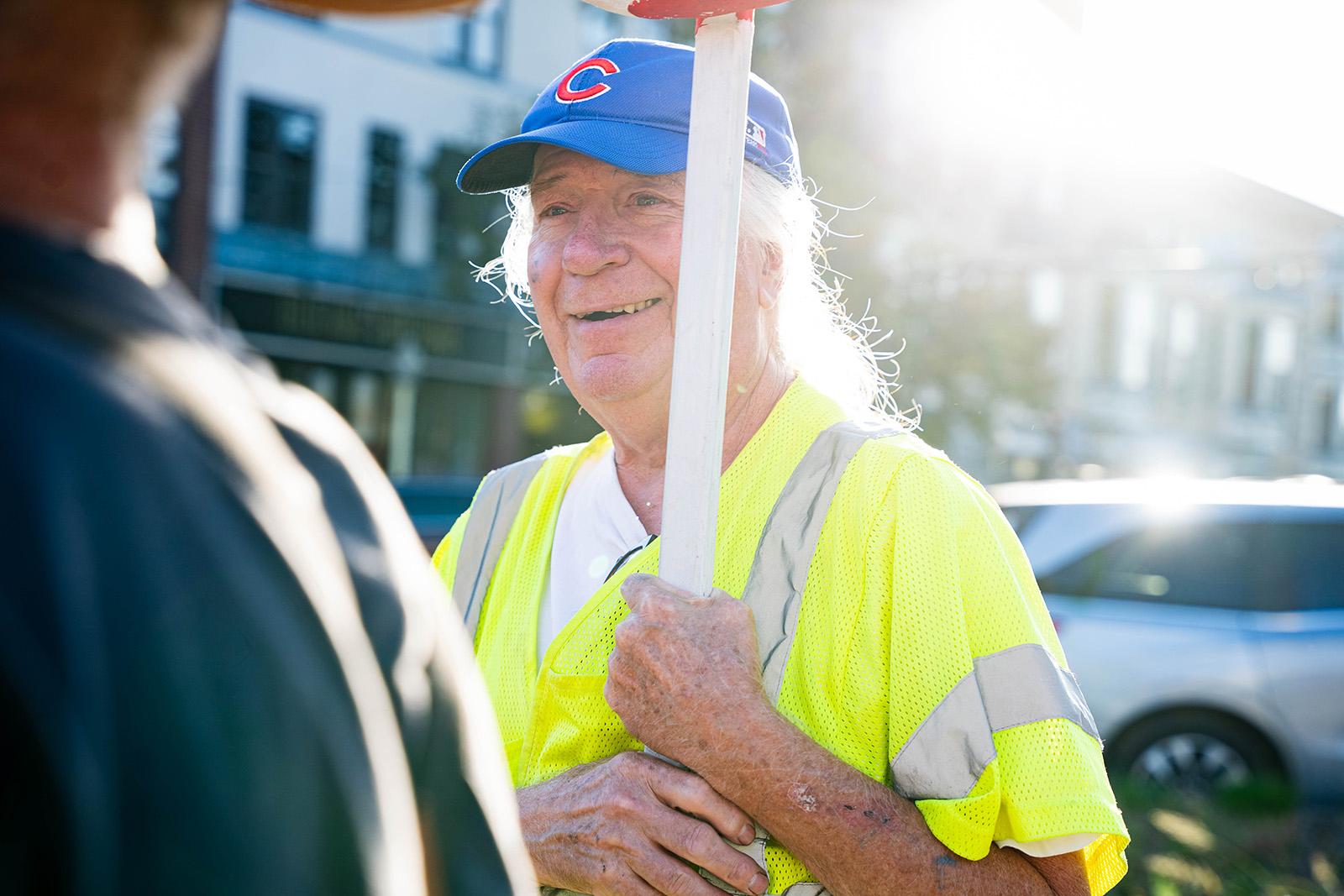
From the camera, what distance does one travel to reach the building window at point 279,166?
18906mm

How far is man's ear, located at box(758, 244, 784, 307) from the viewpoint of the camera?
6.92 feet

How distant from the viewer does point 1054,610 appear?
6.27 metres

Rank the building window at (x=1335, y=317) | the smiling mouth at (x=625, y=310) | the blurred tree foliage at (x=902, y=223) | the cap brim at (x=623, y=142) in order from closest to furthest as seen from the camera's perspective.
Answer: the cap brim at (x=623, y=142) → the smiling mouth at (x=625, y=310) → the blurred tree foliage at (x=902, y=223) → the building window at (x=1335, y=317)

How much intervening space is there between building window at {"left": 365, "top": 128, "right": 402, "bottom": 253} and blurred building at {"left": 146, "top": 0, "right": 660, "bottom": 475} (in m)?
0.03

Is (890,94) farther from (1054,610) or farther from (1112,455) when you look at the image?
(1112,455)

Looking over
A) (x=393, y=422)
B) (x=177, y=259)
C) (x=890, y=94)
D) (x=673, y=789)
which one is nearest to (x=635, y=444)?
(x=673, y=789)

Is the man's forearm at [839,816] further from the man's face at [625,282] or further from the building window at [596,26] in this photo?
the building window at [596,26]

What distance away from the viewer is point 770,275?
7.02 ft

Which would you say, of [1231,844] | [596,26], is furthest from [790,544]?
[596,26]

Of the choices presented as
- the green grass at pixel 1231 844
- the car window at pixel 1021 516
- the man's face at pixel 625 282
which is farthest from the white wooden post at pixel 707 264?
the car window at pixel 1021 516

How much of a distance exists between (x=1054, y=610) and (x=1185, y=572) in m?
0.71

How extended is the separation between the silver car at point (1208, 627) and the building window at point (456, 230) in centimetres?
1515

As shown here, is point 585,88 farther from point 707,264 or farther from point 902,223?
point 902,223

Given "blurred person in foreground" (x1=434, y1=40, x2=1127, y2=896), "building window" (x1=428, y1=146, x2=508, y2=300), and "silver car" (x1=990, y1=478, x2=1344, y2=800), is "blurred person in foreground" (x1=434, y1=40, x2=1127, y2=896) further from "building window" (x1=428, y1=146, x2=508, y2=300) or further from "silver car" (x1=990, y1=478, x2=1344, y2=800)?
"building window" (x1=428, y1=146, x2=508, y2=300)
